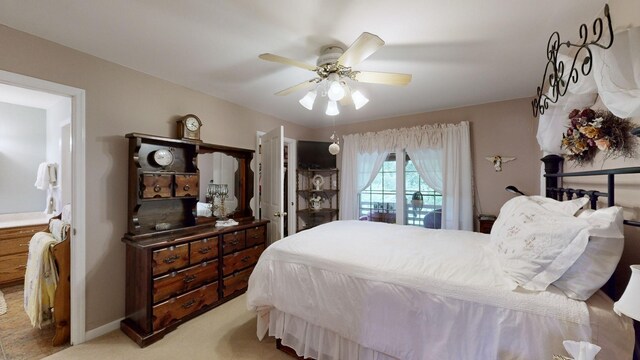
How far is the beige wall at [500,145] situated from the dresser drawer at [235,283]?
130 inches

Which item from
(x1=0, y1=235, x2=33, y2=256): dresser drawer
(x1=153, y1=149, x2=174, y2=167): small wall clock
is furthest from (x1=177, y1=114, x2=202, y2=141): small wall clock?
(x1=0, y1=235, x2=33, y2=256): dresser drawer

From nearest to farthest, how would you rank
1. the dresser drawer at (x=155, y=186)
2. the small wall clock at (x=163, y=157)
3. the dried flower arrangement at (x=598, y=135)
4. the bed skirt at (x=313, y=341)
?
the dried flower arrangement at (x=598, y=135) → the bed skirt at (x=313, y=341) → the dresser drawer at (x=155, y=186) → the small wall clock at (x=163, y=157)

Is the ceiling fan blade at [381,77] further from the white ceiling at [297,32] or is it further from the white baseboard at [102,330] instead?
the white baseboard at [102,330]

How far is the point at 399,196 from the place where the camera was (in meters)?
4.03

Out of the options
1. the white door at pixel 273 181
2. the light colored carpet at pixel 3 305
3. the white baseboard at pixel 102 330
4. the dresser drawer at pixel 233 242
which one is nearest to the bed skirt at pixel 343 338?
the dresser drawer at pixel 233 242

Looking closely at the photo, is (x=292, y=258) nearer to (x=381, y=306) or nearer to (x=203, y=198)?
(x=381, y=306)

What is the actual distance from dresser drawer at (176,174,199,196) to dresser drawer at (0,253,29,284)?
259cm

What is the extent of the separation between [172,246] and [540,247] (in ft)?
8.64

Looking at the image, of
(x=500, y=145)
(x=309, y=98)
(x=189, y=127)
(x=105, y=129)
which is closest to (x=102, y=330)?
(x=105, y=129)

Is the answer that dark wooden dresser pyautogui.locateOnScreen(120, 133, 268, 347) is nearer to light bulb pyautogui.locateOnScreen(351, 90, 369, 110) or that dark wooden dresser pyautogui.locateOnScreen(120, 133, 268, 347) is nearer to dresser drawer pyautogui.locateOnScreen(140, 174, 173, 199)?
dresser drawer pyautogui.locateOnScreen(140, 174, 173, 199)

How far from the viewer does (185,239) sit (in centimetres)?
224

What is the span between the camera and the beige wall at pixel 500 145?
309cm

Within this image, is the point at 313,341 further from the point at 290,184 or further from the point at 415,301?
the point at 290,184

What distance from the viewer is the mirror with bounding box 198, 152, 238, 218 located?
2.88 metres
